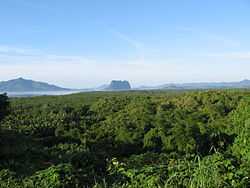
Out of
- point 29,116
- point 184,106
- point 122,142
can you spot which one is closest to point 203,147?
point 122,142

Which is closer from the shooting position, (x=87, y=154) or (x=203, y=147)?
(x=87, y=154)

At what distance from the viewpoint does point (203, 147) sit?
29.6 metres

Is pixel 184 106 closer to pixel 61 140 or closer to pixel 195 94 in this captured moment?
pixel 195 94

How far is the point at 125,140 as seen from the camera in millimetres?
34500

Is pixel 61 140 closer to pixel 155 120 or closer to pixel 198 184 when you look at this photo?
pixel 155 120

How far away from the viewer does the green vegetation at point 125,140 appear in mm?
6130

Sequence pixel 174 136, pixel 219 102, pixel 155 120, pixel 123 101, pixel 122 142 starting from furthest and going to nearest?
pixel 123 101, pixel 219 102, pixel 155 120, pixel 122 142, pixel 174 136

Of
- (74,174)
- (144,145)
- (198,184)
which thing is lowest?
Result: (144,145)

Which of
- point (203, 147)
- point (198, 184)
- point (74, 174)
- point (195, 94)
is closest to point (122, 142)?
point (203, 147)

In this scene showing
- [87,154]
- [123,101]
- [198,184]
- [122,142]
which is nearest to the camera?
[198,184]

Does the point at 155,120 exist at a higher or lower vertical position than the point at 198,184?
lower

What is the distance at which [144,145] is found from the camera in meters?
32.7

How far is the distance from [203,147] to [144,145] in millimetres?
4976

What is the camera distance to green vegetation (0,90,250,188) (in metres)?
6.13
